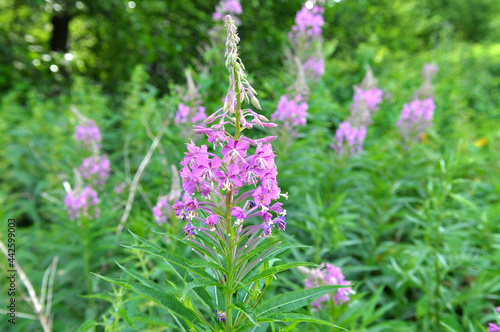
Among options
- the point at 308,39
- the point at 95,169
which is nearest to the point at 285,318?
the point at 95,169

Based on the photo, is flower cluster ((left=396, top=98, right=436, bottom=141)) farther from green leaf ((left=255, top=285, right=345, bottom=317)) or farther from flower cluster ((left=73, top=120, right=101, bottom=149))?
flower cluster ((left=73, top=120, right=101, bottom=149))

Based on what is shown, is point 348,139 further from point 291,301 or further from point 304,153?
point 291,301

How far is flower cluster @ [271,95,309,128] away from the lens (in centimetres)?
370

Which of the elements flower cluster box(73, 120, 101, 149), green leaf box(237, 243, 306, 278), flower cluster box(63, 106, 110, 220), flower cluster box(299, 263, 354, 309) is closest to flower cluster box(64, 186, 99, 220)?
flower cluster box(63, 106, 110, 220)

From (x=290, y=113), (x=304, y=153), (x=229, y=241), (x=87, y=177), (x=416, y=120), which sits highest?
(x=416, y=120)

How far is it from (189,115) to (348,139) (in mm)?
1731

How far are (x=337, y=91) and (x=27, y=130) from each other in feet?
19.7

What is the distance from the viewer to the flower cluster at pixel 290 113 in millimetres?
3703

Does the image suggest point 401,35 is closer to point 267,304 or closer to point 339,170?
point 339,170

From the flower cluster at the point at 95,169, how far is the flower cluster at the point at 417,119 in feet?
11.7

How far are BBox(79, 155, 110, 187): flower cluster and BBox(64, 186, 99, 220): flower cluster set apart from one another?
49 centimetres

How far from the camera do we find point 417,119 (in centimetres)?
455

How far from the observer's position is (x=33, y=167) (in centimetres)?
620

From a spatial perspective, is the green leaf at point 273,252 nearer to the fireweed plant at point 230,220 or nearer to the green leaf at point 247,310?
the fireweed plant at point 230,220
